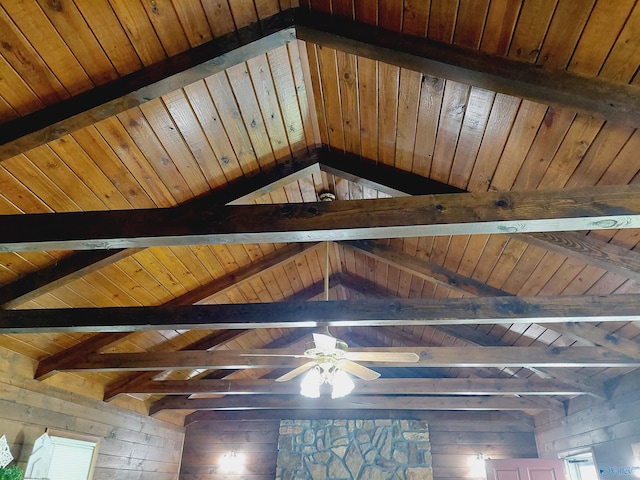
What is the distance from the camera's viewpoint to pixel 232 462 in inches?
265

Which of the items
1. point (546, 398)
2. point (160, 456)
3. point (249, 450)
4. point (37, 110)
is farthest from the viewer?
point (249, 450)

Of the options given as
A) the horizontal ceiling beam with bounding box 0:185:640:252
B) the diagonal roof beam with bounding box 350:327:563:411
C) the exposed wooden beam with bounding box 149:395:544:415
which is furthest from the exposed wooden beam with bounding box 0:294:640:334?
the exposed wooden beam with bounding box 149:395:544:415

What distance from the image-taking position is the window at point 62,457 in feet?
13.5

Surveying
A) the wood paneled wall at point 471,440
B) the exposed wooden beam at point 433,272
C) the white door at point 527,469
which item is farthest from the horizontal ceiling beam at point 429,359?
the wood paneled wall at point 471,440

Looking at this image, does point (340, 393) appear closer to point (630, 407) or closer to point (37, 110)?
point (37, 110)

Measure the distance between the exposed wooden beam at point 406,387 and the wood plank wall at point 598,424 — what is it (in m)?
0.37

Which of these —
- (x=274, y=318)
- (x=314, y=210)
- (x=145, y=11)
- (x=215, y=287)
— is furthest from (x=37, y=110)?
(x=215, y=287)

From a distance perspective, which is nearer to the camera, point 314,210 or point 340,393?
point 314,210

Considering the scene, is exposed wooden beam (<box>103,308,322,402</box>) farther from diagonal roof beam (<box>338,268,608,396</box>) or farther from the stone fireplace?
the stone fireplace

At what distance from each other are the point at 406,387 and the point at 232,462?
3.17 meters

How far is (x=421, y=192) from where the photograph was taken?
320cm

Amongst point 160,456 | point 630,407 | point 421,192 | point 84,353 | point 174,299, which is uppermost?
point 421,192

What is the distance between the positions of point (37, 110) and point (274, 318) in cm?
201

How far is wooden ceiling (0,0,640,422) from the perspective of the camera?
6.78 ft
